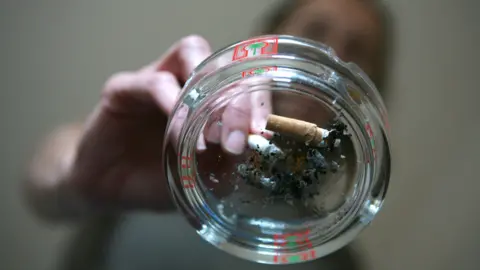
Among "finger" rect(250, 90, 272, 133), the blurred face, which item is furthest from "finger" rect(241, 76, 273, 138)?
the blurred face

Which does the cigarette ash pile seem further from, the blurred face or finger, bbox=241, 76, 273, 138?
the blurred face

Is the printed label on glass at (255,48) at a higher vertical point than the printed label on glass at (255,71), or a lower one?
higher

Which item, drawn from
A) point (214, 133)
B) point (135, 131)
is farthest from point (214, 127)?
point (135, 131)

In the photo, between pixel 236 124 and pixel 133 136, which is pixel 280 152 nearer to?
pixel 236 124

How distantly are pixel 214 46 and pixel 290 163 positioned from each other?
0.60 ft

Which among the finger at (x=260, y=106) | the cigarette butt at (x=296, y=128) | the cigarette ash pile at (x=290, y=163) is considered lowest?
the cigarette ash pile at (x=290, y=163)

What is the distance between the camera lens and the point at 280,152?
0.91 ft

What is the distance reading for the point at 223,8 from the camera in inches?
17.4

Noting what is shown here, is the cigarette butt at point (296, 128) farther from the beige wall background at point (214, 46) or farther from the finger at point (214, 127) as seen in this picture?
the beige wall background at point (214, 46)

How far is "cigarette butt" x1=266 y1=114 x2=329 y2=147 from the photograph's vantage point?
0.27m

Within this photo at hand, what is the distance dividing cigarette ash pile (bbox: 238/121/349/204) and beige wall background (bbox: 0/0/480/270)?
0.48 ft

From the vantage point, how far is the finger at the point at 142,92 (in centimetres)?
31

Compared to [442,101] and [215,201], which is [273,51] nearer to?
[215,201]

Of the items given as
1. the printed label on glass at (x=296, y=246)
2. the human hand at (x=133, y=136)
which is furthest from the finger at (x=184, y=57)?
the printed label on glass at (x=296, y=246)
